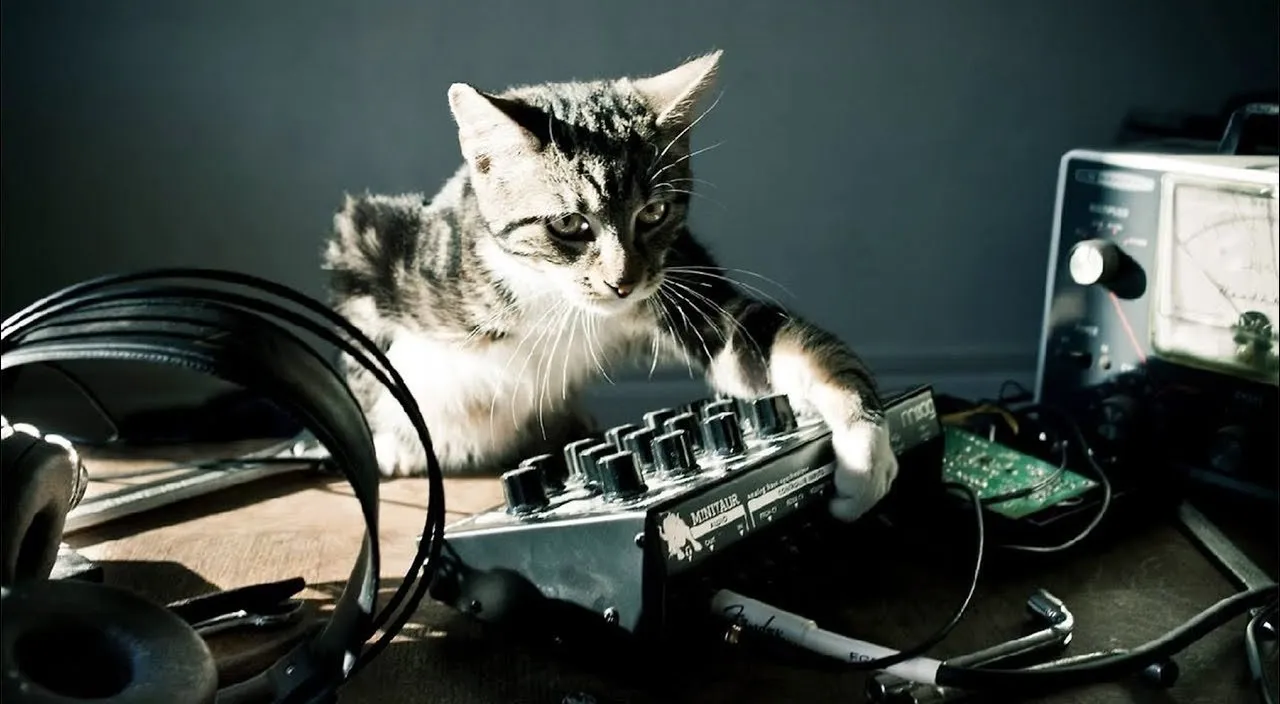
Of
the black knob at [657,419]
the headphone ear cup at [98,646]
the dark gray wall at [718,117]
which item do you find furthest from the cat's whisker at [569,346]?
the headphone ear cup at [98,646]

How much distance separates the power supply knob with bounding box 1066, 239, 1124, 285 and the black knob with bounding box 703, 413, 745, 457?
39 cm

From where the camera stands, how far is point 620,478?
26.1 inches

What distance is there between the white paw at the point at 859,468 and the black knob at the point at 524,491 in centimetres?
20

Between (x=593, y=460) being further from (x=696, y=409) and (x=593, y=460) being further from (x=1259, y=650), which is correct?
(x=1259, y=650)

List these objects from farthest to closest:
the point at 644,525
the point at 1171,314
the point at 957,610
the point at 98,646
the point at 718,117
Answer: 1. the point at 718,117
2. the point at 1171,314
3. the point at 957,610
4. the point at 644,525
5. the point at 98,646

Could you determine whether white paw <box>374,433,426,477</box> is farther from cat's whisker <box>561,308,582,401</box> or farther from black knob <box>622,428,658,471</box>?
black knob <box>622,428,658,471</box>

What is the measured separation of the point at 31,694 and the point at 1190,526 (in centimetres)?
80

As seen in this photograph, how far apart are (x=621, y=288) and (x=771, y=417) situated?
15 cm

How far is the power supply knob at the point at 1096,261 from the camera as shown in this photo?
0.94m

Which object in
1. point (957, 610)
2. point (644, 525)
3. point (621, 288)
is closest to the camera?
point (644, 525)

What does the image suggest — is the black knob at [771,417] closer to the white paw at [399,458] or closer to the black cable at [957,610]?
the black cable at [957,610]

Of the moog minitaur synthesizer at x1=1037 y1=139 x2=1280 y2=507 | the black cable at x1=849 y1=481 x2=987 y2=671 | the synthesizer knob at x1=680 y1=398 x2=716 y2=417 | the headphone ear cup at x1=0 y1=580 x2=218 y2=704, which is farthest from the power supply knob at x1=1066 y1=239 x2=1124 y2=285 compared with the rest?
the headphone ear cup at x1=0 y1=580 x2=218 y2=704

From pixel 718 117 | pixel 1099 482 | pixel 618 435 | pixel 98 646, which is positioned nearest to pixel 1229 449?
pixel 1099 482

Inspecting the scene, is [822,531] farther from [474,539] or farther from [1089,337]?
[1089,337]
